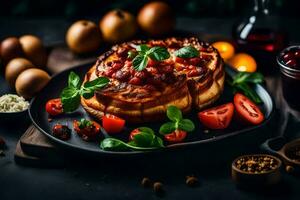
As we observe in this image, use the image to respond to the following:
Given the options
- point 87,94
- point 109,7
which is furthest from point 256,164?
point 109,7

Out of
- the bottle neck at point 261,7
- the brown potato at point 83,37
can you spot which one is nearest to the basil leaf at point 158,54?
the bottle neck at point 261,7

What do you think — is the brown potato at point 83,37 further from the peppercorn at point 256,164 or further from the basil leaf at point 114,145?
the peppercorn at point 256,164

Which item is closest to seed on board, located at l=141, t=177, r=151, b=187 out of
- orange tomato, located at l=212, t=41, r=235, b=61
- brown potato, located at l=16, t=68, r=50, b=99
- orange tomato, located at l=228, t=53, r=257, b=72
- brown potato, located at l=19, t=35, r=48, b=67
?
brown potato, located at l=16, t=68, r=50, b=99

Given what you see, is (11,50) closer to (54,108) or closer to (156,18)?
(54,108)

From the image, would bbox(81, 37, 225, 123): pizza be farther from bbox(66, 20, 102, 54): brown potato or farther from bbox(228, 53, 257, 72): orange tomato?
bbox(66, 20, 102, 54): brown potato

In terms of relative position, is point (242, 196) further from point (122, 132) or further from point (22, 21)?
point (22, 21)
